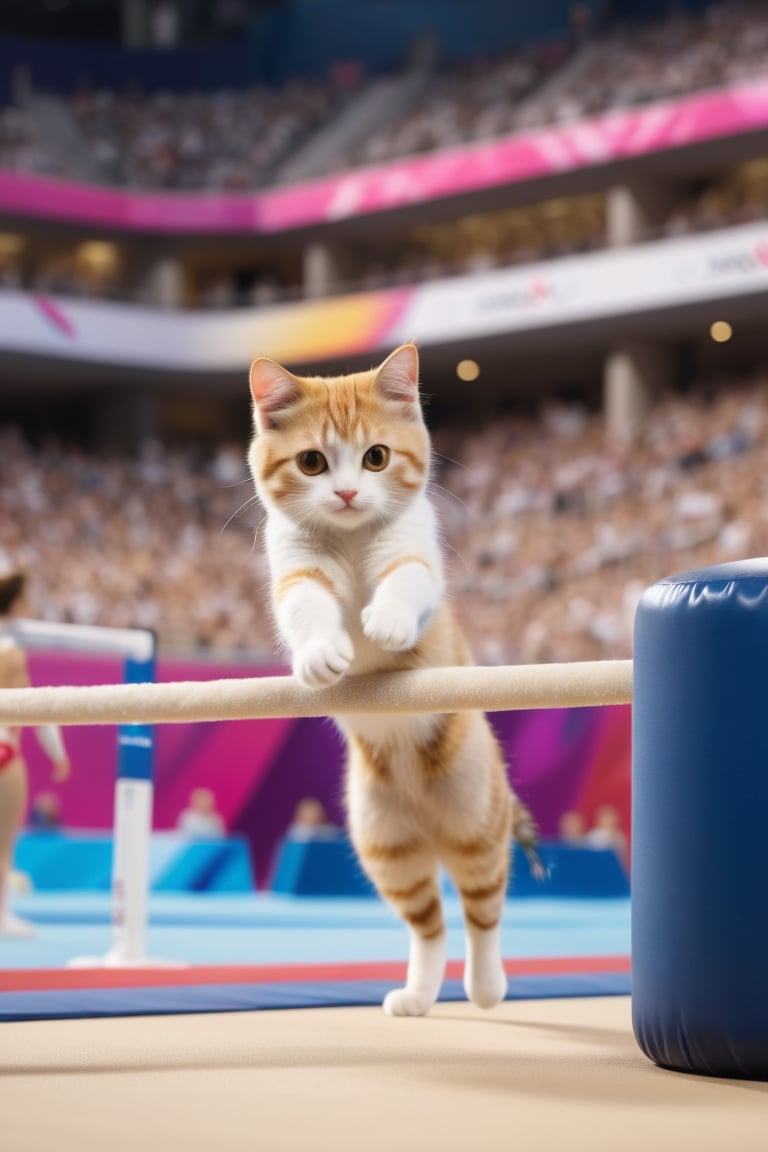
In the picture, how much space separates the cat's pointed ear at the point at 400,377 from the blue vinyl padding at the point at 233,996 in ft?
5.77

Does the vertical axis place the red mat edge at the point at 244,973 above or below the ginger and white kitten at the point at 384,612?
below

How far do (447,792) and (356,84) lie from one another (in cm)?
2812

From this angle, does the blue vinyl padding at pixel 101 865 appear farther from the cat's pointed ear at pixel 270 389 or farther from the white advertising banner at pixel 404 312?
the white advertising banner at pixel 404 312

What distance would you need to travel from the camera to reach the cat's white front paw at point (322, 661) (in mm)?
2844

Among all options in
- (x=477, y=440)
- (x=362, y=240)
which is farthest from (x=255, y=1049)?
(x=362, y=240)

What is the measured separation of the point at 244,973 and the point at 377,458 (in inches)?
96.3

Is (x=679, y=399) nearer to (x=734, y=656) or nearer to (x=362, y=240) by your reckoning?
(x=362, y=240)

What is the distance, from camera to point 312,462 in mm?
3193

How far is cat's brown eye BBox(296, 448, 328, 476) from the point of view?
125 inches

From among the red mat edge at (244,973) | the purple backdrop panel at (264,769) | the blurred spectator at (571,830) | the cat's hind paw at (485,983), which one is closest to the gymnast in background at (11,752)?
the red mat edge at (244,973)

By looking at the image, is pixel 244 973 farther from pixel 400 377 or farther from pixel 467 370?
pixel 467 370

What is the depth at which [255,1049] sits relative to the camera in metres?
3.28

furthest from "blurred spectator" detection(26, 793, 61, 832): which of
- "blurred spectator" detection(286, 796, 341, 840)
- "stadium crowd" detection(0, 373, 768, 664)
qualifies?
"stadium crowd" detection(0, 373, 768, 664)

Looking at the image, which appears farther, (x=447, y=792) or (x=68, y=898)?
(x=68, y=898)
